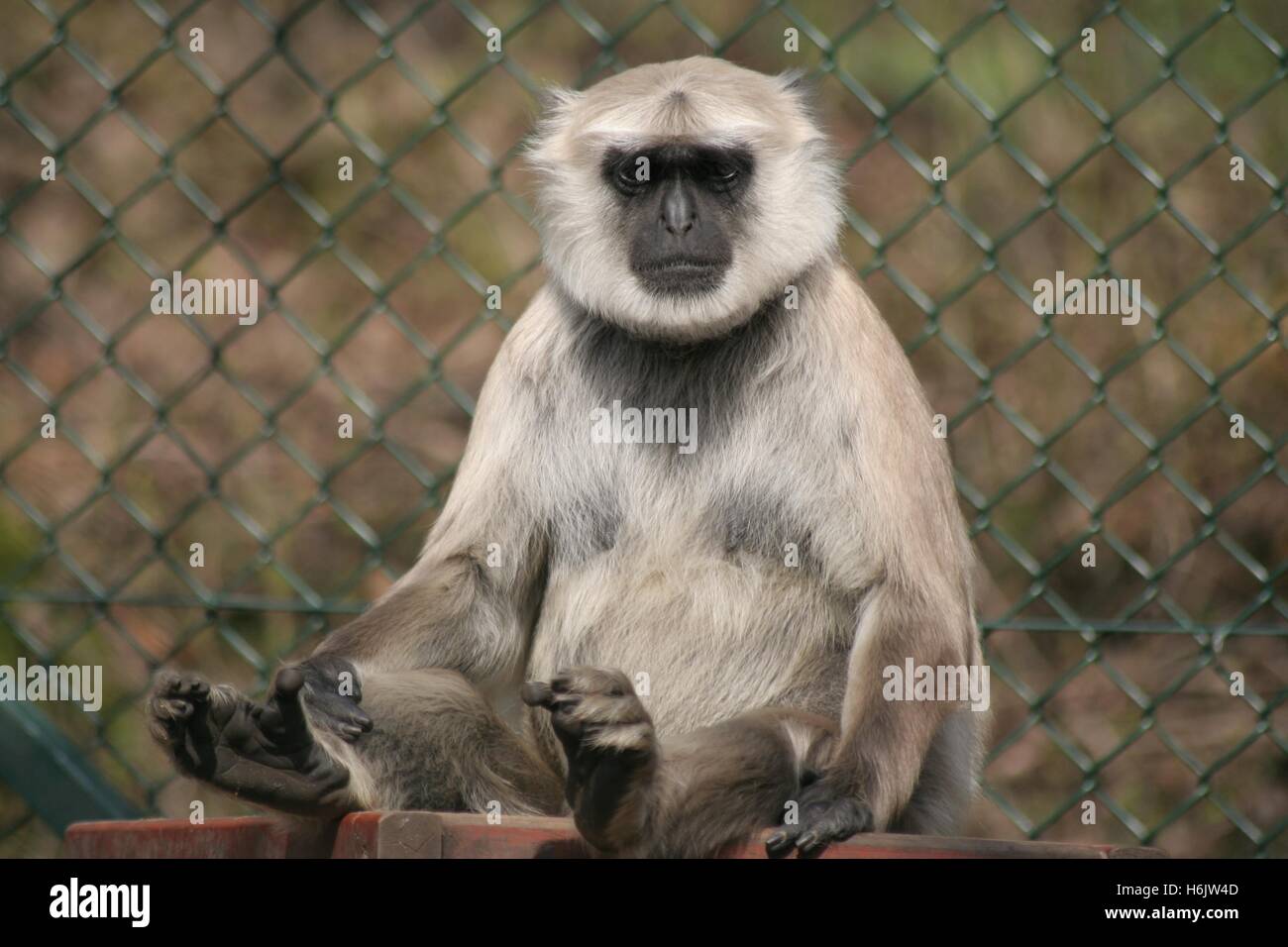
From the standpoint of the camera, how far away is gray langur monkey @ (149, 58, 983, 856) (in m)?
4.02

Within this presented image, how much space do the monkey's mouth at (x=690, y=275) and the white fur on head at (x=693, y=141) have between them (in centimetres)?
2

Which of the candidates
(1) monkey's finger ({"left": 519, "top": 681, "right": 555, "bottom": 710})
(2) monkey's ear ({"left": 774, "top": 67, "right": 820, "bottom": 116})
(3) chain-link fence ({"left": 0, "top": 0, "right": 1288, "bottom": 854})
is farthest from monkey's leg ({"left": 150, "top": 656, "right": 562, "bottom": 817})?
(3) chain-link fence ({"left": 0, "top": 0, "right": 1288, "bottom": 854})

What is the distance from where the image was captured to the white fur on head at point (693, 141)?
4242 mm

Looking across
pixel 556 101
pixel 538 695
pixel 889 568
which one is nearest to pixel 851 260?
pixel 556 101

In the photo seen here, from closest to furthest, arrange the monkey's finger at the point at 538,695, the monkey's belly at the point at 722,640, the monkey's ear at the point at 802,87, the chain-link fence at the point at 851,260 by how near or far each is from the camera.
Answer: the monkey's finger at the point at 538,695 < the monkey's belly at the point at 722,640 < the monkey's ear at the point at 802,87 < the chain-link fence at the point at 851,260

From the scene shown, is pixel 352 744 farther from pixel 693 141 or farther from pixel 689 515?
pixel 693 141

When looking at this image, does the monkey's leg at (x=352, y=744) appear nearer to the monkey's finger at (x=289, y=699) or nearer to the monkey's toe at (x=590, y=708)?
the monkey's finger at (x=289, y=699)

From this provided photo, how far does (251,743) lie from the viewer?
361 cm

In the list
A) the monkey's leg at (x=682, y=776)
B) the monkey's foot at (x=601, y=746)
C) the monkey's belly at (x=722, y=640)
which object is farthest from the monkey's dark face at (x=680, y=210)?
the monkey's foot at (x=601, y=746)

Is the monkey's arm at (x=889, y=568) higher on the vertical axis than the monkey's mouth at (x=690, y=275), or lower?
lower

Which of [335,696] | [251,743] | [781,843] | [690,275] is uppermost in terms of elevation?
[690,275]

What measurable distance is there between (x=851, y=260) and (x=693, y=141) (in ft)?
11.7

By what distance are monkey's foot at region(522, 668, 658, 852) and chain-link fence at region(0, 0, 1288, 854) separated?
11.8ft
